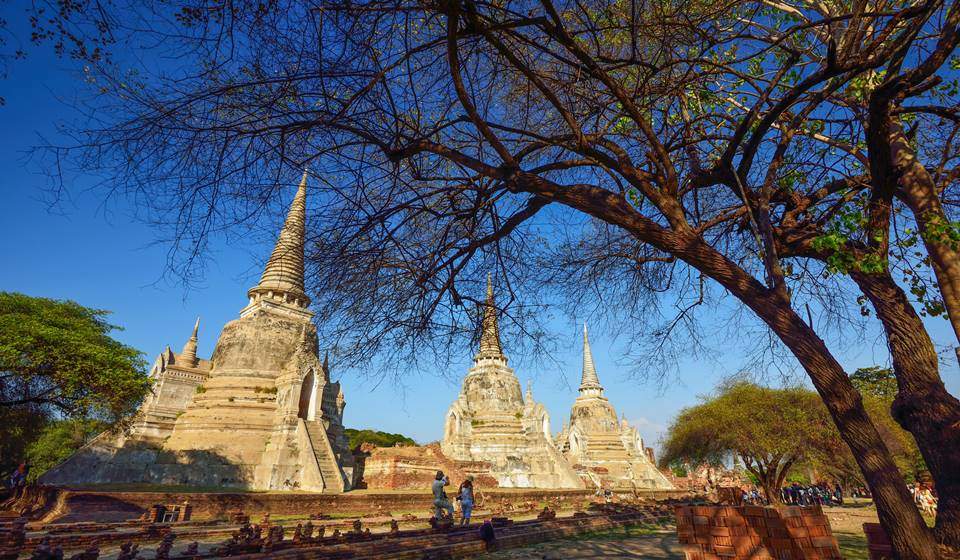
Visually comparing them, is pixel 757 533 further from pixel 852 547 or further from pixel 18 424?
pixel 18 424

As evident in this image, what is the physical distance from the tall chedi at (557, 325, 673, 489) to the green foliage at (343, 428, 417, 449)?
19.6 meters

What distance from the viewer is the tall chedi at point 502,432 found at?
28578 millimetres

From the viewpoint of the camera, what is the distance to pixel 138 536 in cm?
904

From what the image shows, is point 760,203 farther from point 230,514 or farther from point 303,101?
point 230,514

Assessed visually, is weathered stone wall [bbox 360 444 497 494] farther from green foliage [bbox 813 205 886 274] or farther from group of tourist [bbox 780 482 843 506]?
green foliage [bbox 813 205 886 274]

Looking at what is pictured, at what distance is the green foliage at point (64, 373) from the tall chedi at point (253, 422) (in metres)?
3.31

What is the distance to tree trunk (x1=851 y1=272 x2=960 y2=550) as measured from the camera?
3674 millimetres

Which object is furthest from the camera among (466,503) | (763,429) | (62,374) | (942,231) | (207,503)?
(763,429)

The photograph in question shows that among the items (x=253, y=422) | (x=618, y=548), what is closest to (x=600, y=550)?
(x=618, y=548)

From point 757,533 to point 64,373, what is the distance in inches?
677

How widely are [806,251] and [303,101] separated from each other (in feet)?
17.4

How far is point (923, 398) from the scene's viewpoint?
13.2 ft

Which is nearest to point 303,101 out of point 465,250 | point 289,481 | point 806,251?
point 465,250

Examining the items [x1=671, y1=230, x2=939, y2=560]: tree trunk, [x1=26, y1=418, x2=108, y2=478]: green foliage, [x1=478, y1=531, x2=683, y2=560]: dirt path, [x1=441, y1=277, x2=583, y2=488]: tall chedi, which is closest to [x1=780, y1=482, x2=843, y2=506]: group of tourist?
[x1=441, y1=277, x2=583, y2=488]: tall chedi
